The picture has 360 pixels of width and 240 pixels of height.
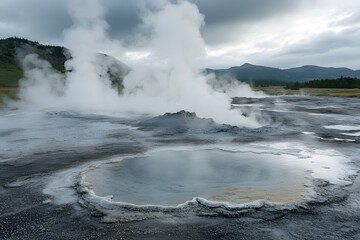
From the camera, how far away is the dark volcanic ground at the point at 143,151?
7328mm

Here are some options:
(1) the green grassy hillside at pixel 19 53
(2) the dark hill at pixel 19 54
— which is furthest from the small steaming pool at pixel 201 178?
(1) the green grassy hillside at pixel 19 53

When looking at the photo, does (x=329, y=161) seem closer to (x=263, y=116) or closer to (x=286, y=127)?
(x=286, y=127)

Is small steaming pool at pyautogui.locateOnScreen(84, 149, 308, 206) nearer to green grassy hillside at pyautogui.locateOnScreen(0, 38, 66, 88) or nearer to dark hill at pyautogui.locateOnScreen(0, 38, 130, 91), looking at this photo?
dark hill at pyautogui.locateOnScreen(0, 38, 130, 91)

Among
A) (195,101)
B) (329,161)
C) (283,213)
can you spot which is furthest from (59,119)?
(283,213)

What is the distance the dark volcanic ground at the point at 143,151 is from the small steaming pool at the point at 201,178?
39.5 inches

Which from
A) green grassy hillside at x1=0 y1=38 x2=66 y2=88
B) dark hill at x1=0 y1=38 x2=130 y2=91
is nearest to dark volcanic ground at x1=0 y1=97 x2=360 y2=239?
dark hill at x1=0 y1=38 x2=130 y2=91

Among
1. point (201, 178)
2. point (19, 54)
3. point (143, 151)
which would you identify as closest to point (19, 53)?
point (19, 54)

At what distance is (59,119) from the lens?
1120 inches

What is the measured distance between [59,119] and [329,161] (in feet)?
69.3

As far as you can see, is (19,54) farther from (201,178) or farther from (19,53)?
(201,178)

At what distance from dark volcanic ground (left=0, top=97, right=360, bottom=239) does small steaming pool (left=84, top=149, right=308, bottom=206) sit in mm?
1004

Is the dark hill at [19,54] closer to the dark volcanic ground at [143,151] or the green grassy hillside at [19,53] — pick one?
the green grassy hillside at [19,53]

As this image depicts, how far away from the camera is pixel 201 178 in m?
11.1

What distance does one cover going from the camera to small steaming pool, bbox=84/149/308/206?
9406 millimetres
